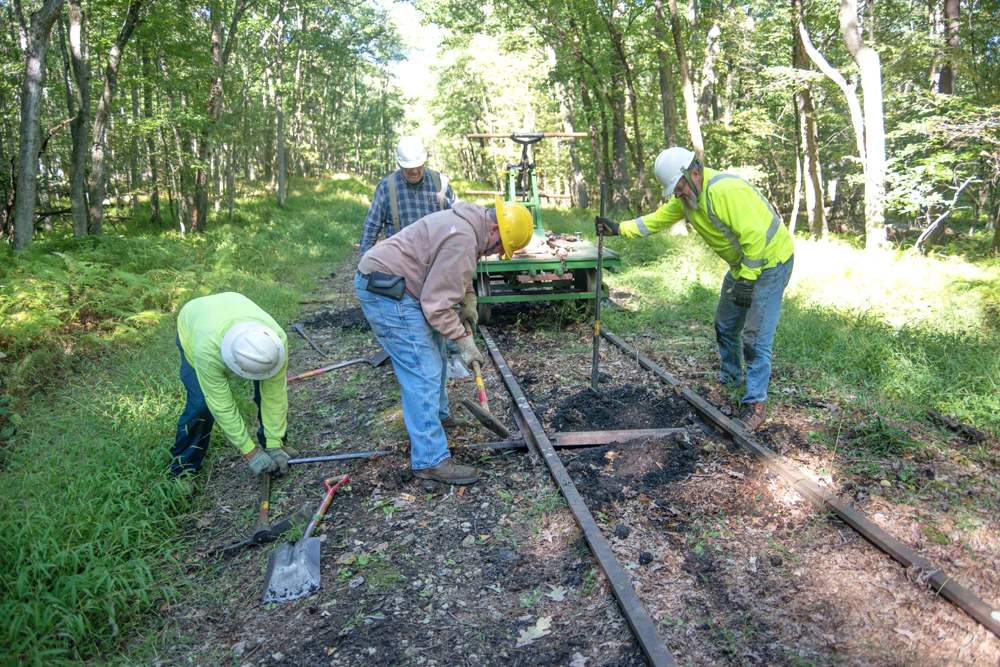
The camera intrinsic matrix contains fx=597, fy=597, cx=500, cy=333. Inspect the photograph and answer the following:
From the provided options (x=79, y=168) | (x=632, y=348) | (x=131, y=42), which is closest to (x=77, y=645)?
(x=632, y=348)

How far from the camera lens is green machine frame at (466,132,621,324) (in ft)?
23.1

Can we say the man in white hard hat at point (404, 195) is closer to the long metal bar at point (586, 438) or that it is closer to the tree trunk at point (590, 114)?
the long metal bar at point (586, 438)

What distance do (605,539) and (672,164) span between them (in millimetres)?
2668

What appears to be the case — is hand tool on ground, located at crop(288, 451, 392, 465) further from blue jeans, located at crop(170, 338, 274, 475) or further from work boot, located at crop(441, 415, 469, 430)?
work boot, located at crop(441, 415, 469, 430)

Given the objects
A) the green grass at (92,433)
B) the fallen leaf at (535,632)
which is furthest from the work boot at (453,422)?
the fallen leaf at (535,632)

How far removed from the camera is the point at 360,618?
2.94 m

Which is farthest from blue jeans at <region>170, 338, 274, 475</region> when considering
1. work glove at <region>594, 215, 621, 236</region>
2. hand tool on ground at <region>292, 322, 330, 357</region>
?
work glove at <region>594, 215, 621, 236</region>

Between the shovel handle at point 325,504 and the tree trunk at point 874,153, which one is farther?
the tree trunk at point 874,153

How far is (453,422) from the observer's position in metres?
4.80

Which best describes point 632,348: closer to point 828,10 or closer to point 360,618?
point 360,618

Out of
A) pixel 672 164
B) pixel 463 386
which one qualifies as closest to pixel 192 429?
pixel 463 386

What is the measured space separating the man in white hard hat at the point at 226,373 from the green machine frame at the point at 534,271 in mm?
3388

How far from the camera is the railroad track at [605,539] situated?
2.52 m

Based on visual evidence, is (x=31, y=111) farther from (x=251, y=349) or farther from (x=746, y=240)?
(x=746, y=240)
